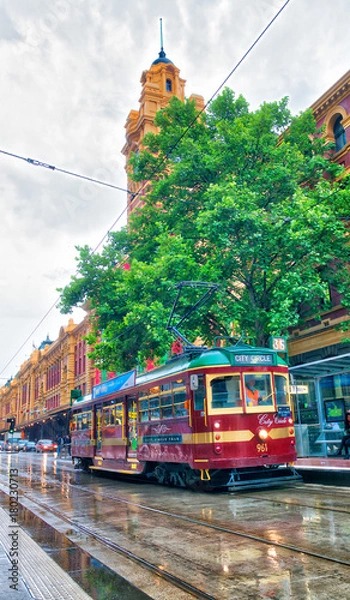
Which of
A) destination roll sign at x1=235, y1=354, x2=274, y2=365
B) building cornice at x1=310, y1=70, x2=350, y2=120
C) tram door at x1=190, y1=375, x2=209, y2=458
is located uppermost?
building cornice at x1=310, y1=70, x2=350, y2=120

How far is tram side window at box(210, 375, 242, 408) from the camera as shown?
12.8 meters

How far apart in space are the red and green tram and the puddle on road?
4.74 meters

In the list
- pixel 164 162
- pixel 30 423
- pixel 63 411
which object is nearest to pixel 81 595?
pixel 164 162

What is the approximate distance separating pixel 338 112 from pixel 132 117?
29.6 metres

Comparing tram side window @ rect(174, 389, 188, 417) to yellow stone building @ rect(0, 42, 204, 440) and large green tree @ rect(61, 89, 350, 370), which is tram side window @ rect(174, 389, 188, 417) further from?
yellow stone building @ rect(0, 42, 204, 440)

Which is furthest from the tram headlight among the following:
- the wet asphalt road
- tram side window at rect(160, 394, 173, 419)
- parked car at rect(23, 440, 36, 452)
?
parked car at rect(23, 440, 36, 452)

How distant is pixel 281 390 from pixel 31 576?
9030 millimetres

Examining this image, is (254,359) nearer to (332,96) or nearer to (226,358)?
(226,358)

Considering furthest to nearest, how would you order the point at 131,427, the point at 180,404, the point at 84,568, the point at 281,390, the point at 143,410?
the point at 131,427, the point at 143,410, the point at 180,404, the point at 281,390, the point at 84,568

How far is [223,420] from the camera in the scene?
12.7 metres

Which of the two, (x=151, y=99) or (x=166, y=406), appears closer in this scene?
(x=166, y=406)

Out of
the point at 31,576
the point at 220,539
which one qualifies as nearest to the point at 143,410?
the point at 220,539

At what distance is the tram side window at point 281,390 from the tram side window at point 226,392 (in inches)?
45.6

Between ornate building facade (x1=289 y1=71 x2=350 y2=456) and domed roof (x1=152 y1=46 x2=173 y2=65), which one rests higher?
domed roof (x1=152 y1=46 x2=173 y2=65)
